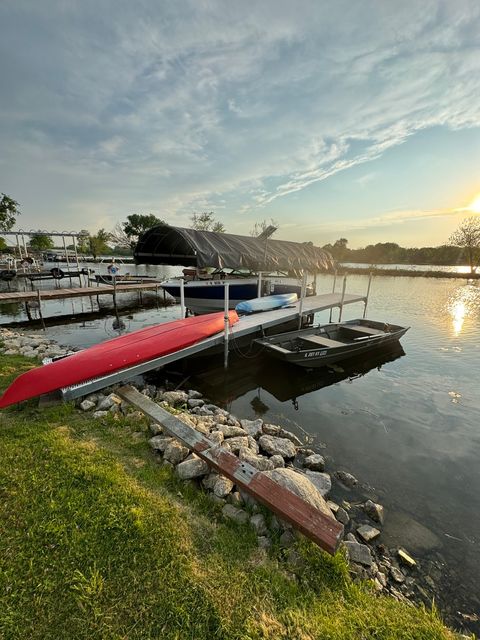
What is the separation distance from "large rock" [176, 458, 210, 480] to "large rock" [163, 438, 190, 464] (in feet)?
0.66

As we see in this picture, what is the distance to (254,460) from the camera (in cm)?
395

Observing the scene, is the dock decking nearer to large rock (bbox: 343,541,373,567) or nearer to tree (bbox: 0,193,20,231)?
large rock (bbox: 343,541,373,567)

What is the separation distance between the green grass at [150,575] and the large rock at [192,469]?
15 centimetres

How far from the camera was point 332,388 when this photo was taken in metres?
8.16

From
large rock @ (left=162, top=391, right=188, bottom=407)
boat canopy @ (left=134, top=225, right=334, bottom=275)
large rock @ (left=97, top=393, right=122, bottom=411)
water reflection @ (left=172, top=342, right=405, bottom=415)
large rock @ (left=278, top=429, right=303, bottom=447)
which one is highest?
boat canopy @ (left=134, top=225, right=334, bottom=275)

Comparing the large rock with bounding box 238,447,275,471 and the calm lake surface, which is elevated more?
the large rock with bounding box 238,447,275,471

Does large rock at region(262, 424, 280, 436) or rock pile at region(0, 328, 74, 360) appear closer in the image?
large rock at region(262, 424, 280, 436)

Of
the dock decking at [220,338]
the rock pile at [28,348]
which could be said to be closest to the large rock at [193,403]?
the dock decking at [220,338]

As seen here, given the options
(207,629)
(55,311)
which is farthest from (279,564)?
(55,311)

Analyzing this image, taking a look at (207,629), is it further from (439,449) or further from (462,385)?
(462,385)

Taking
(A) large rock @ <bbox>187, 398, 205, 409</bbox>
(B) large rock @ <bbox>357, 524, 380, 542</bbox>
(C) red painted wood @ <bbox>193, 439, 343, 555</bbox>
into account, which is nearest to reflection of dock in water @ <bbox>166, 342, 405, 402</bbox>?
(A) large rock @ <bbox>187, 398, 205, 409</bbox>

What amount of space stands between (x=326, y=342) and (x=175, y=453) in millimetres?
6754

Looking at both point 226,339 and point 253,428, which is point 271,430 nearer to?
point 253,428

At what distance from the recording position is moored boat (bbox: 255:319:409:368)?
8273 millimetres
